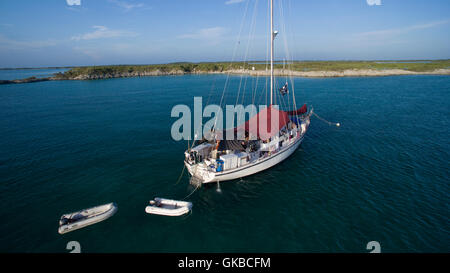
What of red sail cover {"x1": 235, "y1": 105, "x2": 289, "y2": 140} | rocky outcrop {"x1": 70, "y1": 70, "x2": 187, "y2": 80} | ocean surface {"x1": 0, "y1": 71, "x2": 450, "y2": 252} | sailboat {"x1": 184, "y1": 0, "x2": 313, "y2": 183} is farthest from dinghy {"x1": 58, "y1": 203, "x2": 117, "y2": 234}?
rocky outcrop {"x1": 70, "y1": 70, "x2": 187, "y2": 80}

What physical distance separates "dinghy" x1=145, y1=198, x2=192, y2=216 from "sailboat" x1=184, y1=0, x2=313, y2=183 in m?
3.09

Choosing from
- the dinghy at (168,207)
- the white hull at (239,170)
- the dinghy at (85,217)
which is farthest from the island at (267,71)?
the dinghy at (85,217)

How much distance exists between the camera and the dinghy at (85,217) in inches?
539

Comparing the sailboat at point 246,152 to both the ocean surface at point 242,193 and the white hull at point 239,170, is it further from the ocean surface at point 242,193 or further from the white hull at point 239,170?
the ocean surface at point 242,193

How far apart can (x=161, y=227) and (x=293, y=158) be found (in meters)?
16.6

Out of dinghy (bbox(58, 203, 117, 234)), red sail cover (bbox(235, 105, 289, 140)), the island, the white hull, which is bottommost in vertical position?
dinghy (bbox(58, 203, 117, 234))

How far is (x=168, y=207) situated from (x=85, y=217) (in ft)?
20.0

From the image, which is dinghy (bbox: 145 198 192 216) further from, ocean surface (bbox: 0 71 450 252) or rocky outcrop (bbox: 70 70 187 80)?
rocky outcrop (bbox: 70 70 187 80)

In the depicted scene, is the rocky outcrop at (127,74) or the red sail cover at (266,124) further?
the rocky outcrop at (127,74)

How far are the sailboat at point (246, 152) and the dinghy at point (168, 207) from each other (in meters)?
3.09

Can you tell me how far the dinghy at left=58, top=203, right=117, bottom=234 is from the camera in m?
13.7

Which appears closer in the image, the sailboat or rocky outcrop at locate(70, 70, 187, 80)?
the sailboat
